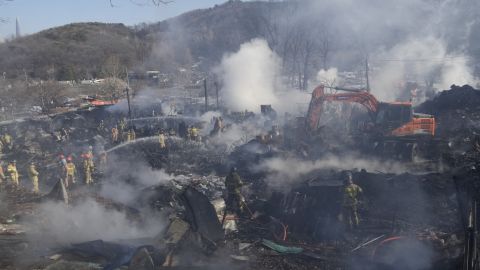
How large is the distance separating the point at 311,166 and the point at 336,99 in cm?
351

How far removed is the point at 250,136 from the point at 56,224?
12523 millimetres

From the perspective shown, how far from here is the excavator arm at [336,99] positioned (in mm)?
17344

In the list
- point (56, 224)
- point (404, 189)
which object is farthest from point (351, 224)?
point (56, 224)

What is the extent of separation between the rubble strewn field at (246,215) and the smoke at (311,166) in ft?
0.12

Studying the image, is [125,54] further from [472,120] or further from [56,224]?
[56,224]

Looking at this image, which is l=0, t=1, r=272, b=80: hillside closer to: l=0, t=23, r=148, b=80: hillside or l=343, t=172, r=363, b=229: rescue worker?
l=0, t=23, r=148, b=80: hillside

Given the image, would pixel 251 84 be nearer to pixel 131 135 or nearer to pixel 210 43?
pixel 131 135

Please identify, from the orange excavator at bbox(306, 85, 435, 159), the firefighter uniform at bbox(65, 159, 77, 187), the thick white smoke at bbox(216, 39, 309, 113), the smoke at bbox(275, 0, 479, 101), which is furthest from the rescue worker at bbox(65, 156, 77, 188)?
the smoke at bbox(275, 0, 479, 101)

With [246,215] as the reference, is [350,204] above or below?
above

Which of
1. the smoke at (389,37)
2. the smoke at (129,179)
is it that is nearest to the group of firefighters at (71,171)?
the smoke at (129,179)

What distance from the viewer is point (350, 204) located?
972 centimetres

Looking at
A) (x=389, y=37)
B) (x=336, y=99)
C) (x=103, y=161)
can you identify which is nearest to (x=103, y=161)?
(x=103, y=161)

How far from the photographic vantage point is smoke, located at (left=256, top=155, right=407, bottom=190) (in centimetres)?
1488

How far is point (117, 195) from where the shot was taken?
13.3m
